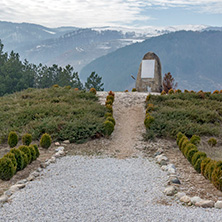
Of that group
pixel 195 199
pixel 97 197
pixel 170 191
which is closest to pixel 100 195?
pixel 97 197

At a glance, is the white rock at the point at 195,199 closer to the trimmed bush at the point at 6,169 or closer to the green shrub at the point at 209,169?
the green shrub at the point at 209,169

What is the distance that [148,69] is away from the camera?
79.5 feet

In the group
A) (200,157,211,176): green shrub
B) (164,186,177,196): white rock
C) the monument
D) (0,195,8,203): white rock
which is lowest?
(0,195,8,203): white rock

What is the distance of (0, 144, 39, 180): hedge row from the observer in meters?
6.47

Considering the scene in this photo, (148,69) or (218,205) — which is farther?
(148,69)

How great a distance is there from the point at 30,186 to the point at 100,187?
1478mm

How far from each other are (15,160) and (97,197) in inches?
97.6

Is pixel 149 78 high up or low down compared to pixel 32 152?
up

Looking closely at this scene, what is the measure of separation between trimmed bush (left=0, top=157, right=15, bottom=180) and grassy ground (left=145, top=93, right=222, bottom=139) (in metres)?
5.73

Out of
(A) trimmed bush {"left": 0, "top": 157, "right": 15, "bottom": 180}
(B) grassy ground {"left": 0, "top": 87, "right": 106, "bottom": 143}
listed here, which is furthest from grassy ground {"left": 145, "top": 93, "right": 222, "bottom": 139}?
(A) trimmed bush {"left": 0, "top": 157, "right": 15, "bottom": 180}

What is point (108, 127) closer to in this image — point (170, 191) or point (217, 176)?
point (170, 191)

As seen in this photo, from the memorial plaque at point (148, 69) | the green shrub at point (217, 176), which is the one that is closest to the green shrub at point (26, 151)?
the green shrub at point (217, 176)

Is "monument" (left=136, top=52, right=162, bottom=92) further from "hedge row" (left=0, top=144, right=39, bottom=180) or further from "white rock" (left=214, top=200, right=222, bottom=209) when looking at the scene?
"white rock" (left=214, top=200, right=222, bottom=209)

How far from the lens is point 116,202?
17.1 feet
